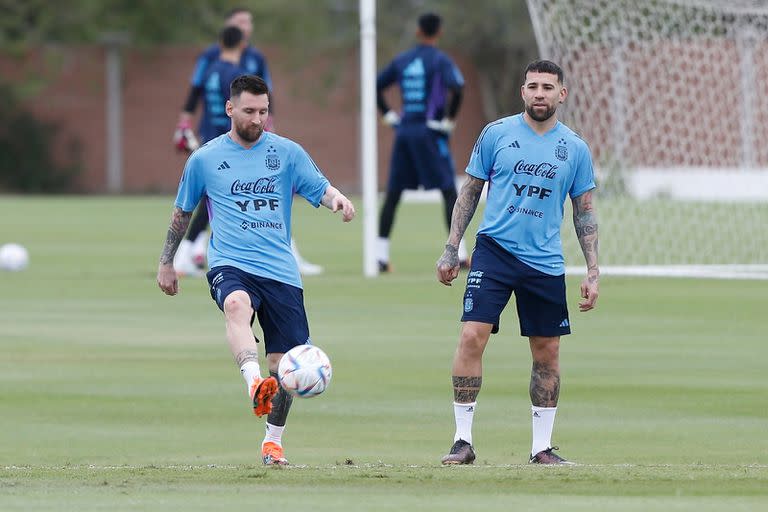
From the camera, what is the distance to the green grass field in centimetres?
723

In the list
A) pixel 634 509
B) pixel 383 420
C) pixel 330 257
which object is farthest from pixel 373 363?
pixel 330 257

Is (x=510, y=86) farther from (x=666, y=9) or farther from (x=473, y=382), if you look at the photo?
(x=473, y=382)

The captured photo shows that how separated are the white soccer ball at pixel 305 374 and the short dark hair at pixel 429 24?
1112 cm

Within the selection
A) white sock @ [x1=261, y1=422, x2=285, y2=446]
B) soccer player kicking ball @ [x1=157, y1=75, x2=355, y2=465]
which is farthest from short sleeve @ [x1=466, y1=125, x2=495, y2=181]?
white sock @ [x1=261, y1=422, x2=285, y2=446]

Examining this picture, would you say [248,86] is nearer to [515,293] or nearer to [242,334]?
[242,334]

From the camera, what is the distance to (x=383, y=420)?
976 cm

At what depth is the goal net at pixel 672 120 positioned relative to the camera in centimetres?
2122

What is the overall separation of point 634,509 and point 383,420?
318 centimetres

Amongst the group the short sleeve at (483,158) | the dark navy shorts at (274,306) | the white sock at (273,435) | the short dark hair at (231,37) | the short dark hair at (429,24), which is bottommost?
the white sock at (273,435)

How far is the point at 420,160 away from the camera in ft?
61.9

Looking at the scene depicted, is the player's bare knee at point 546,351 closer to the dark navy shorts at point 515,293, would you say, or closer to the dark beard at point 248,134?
the dark navy shorts at point 515,293

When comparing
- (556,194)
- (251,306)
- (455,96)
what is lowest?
(251,306)

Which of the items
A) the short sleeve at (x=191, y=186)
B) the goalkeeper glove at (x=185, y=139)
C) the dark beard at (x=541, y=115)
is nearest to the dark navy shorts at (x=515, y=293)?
the dark beard at (x=541, y=115)

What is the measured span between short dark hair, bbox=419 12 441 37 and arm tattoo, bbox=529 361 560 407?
10.4m
